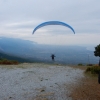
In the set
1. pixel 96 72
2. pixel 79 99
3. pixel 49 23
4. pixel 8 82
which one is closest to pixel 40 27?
pixel 49 23

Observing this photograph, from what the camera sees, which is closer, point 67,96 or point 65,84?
point 67,96

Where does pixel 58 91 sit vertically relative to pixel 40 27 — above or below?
below

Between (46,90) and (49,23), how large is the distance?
10237 mm

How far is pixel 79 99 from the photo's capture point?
8078 mm

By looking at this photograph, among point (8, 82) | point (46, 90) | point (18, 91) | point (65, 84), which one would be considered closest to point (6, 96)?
point (18, 91)

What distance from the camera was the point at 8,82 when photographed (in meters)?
11.1

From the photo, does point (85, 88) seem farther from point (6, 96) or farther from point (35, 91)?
point (6, 96)

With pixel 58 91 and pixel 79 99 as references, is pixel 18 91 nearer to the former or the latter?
pixel 58 91

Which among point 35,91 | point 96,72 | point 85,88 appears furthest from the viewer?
point 96,72

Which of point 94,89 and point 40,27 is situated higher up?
point 40,27

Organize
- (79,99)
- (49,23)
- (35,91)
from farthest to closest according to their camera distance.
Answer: (49,23)
(35,91)
(79,99)

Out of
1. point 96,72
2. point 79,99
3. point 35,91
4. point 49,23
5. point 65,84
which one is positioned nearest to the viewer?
point 79,99

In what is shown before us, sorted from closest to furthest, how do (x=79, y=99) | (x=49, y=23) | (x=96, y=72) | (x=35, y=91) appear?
(x=79, y=99) < (x=35, y=91) < (x=96, y=72) < (x=49, y=23)

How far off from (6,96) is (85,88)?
13.7ft
